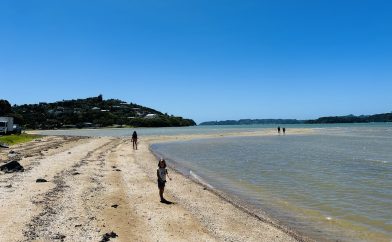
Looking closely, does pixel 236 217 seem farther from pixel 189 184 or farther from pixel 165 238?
pixel 189 184

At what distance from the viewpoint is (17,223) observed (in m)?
13.0

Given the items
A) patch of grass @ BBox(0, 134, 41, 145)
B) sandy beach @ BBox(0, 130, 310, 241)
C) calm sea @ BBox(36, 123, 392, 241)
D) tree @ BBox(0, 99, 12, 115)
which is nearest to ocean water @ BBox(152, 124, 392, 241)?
calm sea @ BBox(36, 123, 392, 241)

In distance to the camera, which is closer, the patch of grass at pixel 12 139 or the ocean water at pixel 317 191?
the ocean water at pixel 317 191

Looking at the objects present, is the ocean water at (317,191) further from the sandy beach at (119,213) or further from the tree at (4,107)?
the tree at (4,107)

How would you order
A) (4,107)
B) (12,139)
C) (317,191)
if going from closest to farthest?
(317,191)
(12,139)
(4,107)

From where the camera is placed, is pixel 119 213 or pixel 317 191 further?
pixel 317 191

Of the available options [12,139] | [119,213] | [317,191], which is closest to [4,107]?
[12,139]

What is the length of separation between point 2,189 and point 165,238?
434 inches

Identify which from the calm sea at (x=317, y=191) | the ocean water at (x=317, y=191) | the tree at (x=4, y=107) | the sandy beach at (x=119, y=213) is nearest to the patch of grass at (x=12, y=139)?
the calm sea at (x=317, y=191)

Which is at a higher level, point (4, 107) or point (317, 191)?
point (4, 107)

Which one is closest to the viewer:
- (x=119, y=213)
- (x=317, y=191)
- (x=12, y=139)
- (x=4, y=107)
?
(x=119, y=213)

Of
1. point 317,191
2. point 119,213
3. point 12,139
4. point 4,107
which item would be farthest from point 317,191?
point 4,107

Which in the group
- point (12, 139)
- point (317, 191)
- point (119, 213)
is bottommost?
point (317, 191)

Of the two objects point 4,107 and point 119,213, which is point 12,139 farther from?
point 4,107
